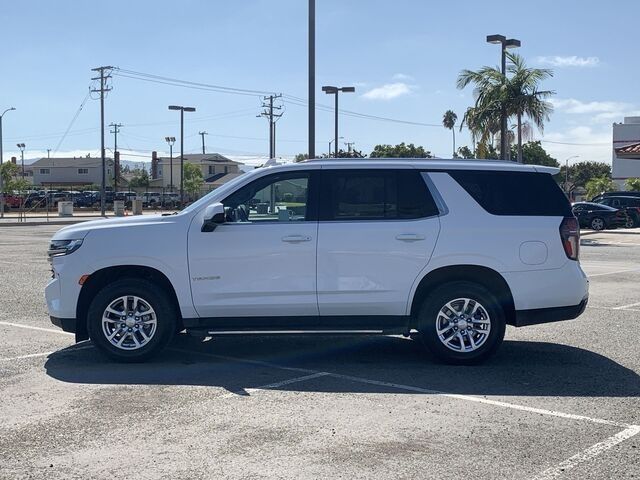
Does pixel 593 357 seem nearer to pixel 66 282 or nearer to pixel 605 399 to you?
pixel 605 399

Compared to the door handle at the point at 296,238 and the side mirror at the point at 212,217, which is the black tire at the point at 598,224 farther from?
the side mirror at the point at 212,217

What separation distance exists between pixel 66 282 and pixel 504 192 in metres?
4.44

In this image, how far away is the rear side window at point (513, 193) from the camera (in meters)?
8.12

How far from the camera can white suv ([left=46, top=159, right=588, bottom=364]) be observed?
25.9ft

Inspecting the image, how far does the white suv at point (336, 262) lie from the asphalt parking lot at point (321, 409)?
1.53 ft

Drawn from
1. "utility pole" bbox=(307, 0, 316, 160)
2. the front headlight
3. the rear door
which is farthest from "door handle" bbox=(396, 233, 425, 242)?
"utility pole" bbox=(307, 0, 316, 160)

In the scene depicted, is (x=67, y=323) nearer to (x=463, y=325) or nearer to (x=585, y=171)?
(x=463, y=325)

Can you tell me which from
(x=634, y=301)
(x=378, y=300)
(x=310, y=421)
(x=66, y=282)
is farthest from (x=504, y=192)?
(x=634, y=301)

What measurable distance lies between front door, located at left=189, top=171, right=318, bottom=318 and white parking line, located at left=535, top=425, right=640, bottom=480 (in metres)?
3.13

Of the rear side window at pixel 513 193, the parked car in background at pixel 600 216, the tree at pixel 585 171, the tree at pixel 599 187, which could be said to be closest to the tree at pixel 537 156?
the tree at pixel 585 171

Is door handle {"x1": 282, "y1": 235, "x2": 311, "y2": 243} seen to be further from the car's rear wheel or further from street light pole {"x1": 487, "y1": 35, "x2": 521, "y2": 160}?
the car's rear wheel

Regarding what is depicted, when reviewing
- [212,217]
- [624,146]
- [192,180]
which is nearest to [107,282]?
[212,217]

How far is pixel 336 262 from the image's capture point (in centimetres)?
787

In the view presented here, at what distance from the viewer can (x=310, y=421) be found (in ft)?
20.1
